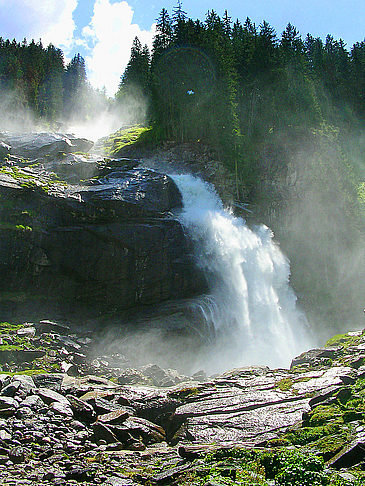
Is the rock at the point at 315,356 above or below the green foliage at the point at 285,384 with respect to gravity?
above

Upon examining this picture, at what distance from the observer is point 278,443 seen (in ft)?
32.1

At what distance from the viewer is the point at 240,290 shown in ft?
105

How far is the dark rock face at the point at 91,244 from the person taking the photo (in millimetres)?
28062

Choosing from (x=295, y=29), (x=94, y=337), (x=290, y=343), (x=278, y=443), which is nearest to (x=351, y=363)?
(x=278, y=443)

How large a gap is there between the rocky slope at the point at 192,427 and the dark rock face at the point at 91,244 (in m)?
9.64

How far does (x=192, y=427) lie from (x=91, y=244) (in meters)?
19.0

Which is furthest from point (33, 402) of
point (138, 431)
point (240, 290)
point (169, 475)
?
point (240, 290)

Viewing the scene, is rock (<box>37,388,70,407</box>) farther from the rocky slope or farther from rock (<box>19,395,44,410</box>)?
rock (<box>19,395,44,410</box>)

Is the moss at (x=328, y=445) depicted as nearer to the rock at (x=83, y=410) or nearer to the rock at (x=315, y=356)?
the rock at (x=83, y=410)

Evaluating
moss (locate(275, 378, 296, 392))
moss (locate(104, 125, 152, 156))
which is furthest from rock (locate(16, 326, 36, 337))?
moss (locate(104, 125, 152, 156))

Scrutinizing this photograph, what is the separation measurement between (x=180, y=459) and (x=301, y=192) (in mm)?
39127

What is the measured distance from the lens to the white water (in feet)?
95.5

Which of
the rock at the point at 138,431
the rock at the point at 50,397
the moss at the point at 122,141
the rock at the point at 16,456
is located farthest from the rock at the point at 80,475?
the moss at the point at 122,141

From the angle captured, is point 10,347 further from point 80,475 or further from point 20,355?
point 80,475
